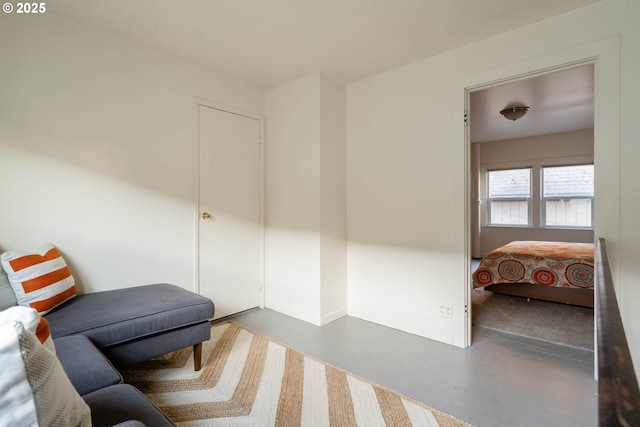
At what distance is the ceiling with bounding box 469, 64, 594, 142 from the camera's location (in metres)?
3.31

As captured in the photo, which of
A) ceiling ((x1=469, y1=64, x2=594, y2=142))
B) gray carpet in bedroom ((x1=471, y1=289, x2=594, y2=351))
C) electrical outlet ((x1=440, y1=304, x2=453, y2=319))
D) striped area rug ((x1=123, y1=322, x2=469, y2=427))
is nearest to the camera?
striped area rug ((x1=123, y1=322, x2=469, y2=427))

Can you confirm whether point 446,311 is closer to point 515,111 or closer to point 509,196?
point 515,111

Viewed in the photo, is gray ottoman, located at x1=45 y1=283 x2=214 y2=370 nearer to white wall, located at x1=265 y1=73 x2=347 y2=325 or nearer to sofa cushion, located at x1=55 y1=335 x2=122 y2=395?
sofa cushion, located at x1=55 y1=335 x2=122 y2=395

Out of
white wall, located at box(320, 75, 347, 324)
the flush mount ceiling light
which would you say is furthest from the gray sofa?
the flush mount ceiling light

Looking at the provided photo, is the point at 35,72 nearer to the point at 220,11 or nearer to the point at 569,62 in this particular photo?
the point at 220,11

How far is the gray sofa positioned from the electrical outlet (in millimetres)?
1847

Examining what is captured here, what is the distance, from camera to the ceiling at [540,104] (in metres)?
3.31

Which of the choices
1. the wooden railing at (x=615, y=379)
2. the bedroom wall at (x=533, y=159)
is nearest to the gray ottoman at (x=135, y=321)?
the wooden railing at (x=615, y=379)

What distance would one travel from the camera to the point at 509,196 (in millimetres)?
6477

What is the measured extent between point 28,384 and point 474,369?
7.91 ft

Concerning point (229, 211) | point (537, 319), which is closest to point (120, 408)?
point (229, 211)

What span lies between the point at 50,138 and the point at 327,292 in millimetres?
2503

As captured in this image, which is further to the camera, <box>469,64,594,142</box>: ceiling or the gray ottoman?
<box>469,64,594,142</box>: ceiling

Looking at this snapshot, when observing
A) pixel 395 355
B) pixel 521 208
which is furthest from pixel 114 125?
pixel 521 208
